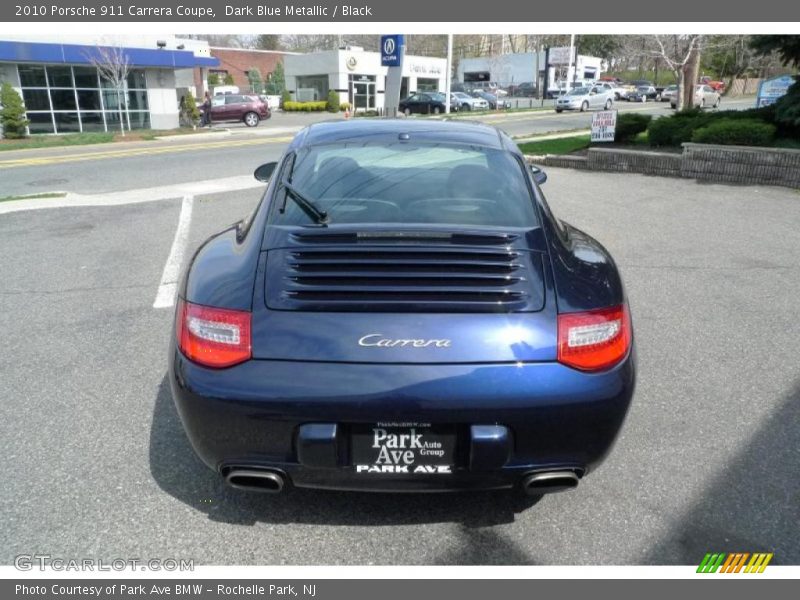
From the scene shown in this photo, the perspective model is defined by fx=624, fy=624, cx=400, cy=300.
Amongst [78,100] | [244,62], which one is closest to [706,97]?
[78,100]

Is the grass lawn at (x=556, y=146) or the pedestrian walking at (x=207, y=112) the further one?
the pedestrian walking at (x=207, y=112)

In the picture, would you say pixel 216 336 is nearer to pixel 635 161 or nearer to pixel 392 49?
pixel 635 161

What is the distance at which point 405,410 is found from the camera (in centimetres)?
219

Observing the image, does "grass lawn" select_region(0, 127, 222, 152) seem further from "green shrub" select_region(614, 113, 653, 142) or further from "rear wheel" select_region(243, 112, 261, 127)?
"green shrub" select_region(614, 113, 653, 142)

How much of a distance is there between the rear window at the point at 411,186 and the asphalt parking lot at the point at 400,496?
1.29 meters

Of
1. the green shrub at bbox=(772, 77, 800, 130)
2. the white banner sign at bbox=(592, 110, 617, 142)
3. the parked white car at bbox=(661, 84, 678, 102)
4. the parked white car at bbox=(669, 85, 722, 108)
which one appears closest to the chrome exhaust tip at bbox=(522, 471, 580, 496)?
the green shrub at bbox=(772, 77, 800, 130)

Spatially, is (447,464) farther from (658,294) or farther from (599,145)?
(599,145)

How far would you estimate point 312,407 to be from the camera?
2189 millimetres

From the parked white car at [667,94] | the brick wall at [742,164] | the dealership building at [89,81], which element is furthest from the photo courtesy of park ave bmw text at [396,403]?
the parked white car at [667,94]

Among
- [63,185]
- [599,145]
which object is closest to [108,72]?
[63,185]

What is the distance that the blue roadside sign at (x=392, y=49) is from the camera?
50.3ft

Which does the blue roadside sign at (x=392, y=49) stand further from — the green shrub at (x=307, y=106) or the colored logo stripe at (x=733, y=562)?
the green shrub at (x=307, y=106)

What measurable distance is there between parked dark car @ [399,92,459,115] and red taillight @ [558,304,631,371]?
38.1 meters

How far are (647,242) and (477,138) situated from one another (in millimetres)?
4483
